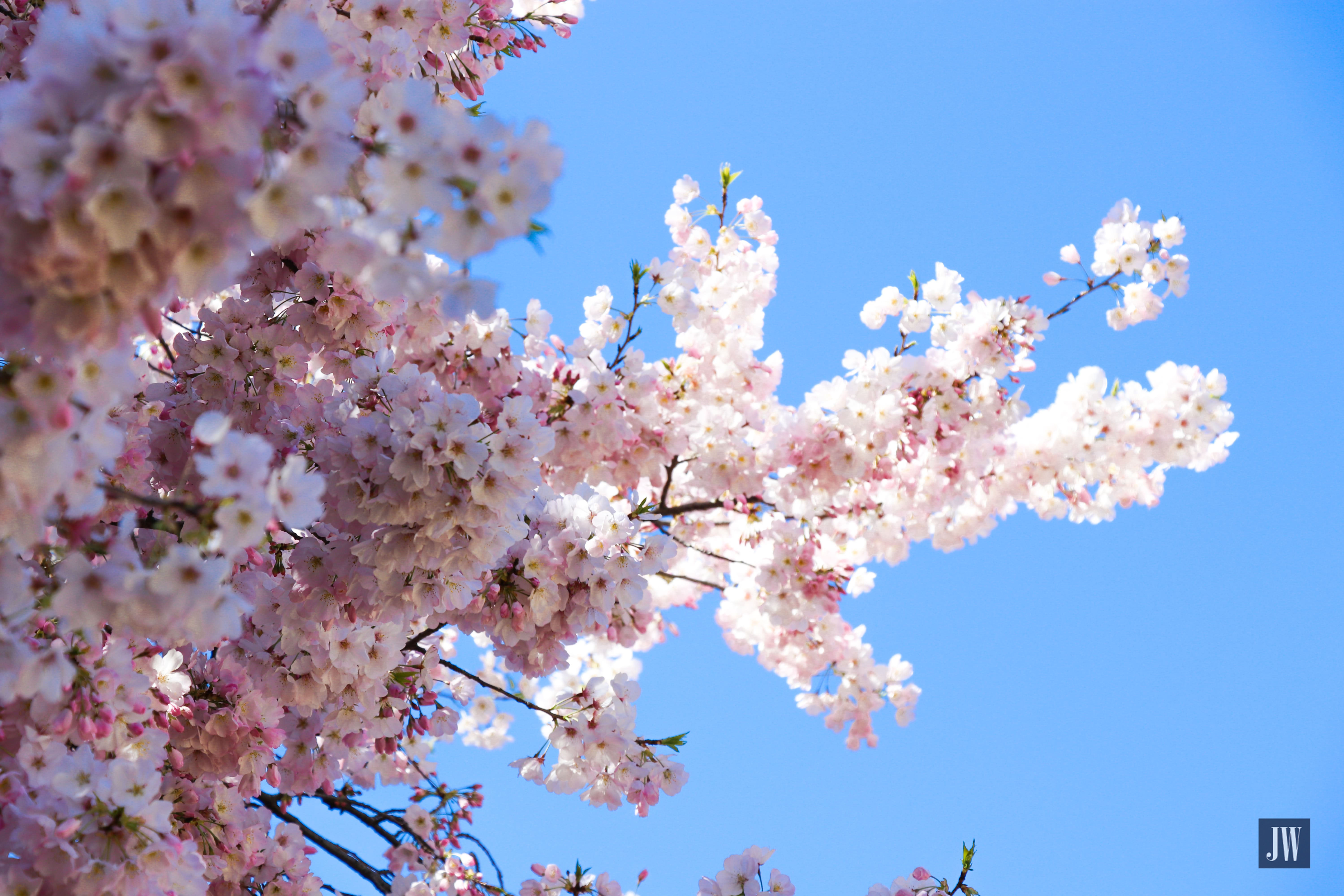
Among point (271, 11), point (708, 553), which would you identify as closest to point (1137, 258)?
point (708, 553)

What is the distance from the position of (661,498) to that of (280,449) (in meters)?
3.09

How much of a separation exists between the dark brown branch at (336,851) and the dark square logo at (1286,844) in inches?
316

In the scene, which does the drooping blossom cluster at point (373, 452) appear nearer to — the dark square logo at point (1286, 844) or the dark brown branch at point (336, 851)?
the dark brown branch at point (336, 851)

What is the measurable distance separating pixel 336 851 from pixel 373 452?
2955 mm

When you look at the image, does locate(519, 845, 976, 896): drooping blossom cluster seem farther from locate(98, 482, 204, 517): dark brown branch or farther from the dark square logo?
the dark square logo

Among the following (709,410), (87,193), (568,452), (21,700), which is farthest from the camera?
(709,410)

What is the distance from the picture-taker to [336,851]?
15.5ft

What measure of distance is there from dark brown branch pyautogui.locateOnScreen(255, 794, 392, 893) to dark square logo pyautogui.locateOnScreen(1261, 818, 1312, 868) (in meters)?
8.04

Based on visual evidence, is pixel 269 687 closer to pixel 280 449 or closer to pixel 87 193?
pixel 280 449

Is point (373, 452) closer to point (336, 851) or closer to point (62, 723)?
point (62, 723)

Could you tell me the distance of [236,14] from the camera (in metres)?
1.37

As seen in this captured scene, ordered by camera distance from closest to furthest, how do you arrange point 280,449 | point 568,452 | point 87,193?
point 87,193, point 280,449, point 568,452

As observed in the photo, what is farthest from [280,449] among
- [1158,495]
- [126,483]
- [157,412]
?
[1158,495]

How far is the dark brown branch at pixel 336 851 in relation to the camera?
4.65m
